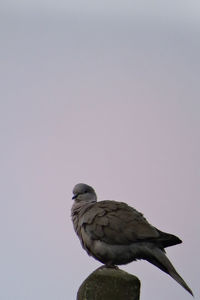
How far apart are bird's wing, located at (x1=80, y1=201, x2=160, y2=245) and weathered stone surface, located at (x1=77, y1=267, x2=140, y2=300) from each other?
1.71 meters

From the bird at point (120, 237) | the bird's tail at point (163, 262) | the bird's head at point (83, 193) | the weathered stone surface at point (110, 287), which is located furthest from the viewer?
the bird's head at point (83, 193)

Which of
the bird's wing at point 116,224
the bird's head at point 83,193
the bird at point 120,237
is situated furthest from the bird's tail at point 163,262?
the bird's head at point 83,193

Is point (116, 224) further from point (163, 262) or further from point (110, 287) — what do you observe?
point (110, 287)

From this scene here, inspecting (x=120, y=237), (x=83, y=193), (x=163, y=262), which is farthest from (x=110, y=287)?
(x=83, y=193)

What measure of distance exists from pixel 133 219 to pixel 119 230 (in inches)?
8.3

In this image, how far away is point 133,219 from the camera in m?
5.22

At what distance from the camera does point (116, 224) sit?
515cm

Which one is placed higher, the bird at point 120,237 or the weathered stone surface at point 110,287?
the bird at point 120,237

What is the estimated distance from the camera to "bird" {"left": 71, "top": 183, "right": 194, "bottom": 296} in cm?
495

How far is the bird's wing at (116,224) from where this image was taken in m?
5.04

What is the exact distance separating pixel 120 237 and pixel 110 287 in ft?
6.29

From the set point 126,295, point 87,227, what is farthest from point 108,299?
point 87,227

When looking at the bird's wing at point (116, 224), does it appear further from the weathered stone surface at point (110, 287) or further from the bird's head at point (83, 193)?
the weathered stone surface at point (110, 287)

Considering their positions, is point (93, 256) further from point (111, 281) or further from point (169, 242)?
point (111, 281)
